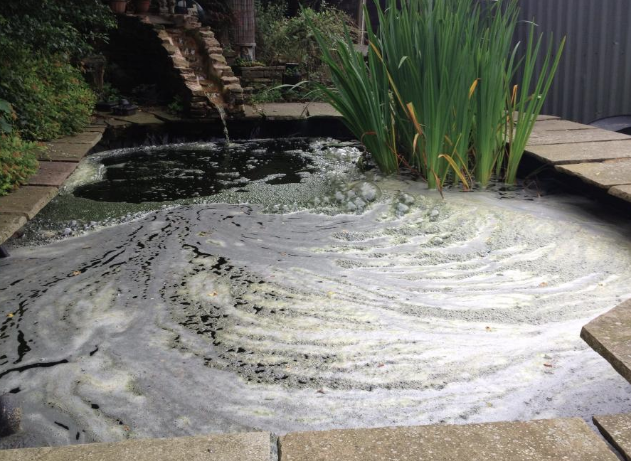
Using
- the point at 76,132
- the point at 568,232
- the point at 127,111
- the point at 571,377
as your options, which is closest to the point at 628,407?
the point at 571,377

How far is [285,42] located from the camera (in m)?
8.82

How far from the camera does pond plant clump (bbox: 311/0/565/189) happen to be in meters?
3.20

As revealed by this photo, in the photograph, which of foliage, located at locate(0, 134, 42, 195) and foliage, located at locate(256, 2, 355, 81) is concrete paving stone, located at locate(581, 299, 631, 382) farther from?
foliage, located at locate(256, 2, 355, 81)

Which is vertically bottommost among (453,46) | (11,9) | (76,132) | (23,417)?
(23,417)

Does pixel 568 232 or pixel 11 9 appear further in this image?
pixel 11 9

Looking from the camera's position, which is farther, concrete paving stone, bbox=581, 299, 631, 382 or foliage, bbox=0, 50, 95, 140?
foliage, bbox=0, 50, 95, 140

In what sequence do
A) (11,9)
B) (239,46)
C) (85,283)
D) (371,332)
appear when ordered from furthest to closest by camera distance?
(239,46) → (11,9) → (85,283) → (371,332)

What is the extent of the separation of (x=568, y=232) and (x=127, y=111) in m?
4.92

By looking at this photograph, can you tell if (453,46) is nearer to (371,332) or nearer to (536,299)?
(536,299)

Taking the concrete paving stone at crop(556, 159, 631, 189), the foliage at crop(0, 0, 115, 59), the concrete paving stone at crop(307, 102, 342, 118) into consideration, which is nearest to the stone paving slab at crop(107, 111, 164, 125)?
the foliage at crop(0, 0, 115, 59)

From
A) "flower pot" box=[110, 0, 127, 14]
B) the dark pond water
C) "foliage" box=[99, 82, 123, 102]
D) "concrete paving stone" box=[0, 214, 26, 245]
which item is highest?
"flower pot" box=[110, 0, 127, 14]

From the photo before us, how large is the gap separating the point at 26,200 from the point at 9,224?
414 millimetres

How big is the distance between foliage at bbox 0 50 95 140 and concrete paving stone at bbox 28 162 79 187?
2.48ft

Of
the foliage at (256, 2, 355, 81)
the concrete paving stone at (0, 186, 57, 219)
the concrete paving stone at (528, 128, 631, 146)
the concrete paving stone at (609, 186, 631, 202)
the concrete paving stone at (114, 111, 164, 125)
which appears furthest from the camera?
the foliage at (256, 2, 355, 81)
